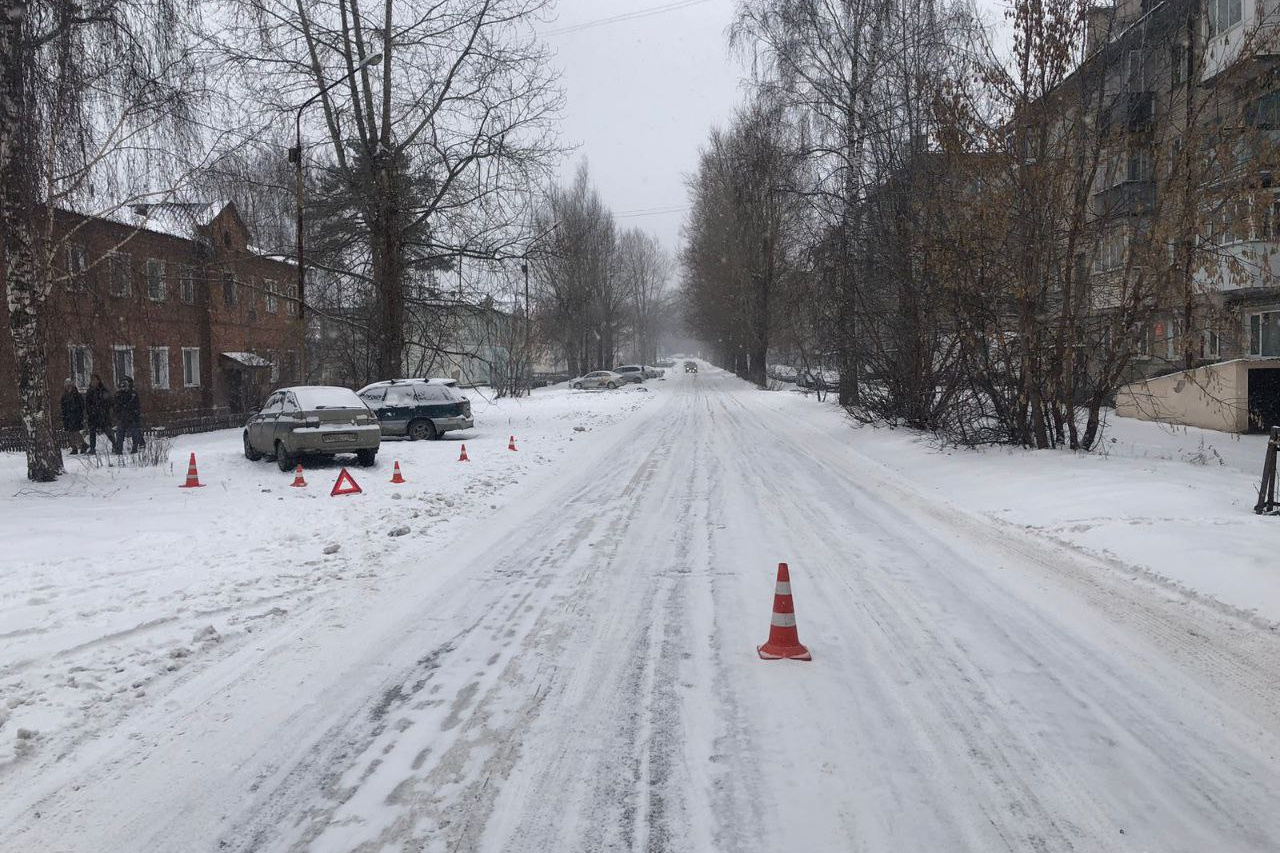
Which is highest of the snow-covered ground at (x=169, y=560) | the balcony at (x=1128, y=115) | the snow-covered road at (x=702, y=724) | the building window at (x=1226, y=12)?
the building window at (x=1226, y=12)

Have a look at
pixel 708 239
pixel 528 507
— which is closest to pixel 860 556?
pixel 528 507

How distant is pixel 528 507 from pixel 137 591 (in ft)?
16.4

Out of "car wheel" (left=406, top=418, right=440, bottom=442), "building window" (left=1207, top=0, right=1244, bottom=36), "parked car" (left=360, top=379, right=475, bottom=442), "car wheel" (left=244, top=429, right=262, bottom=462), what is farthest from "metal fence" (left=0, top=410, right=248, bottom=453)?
"building window" (left=1207, top=0, right=1244, bottom=36)

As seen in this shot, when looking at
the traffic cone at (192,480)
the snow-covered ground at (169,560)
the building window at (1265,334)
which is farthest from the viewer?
the building window at (1265,334)

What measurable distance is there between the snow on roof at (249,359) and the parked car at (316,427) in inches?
839

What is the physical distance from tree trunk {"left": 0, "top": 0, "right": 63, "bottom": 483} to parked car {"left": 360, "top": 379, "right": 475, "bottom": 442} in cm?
895

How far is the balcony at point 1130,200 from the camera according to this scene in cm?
1209

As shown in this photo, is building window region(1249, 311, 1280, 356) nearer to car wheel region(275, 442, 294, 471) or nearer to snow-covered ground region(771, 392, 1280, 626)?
snow-covered ground region(771, 392, 1280, 626)

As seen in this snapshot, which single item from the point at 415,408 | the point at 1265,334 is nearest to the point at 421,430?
the point at 415,408

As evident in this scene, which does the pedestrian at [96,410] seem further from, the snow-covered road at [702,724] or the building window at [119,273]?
the snow-covered road at [702,724]

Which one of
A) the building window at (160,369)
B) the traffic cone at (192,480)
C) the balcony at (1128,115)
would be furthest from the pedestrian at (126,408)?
the balcony at (1128,115)

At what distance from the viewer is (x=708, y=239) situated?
185 ft

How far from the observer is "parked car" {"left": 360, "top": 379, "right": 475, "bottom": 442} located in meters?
21.3

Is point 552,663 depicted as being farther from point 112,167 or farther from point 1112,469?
point 112,167
